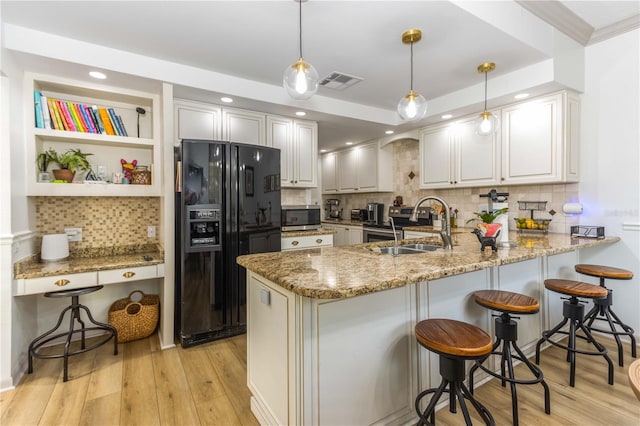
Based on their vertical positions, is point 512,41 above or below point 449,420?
above

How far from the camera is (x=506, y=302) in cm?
176

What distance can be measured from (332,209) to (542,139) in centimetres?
382

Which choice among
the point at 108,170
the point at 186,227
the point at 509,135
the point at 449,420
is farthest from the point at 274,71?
the point at 449,420

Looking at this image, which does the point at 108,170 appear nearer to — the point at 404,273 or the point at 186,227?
the point at 186,227

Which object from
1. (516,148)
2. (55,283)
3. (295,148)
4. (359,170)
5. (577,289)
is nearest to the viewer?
(577,289)

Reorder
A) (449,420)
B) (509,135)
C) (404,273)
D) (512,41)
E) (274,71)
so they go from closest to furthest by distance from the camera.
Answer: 1. (404,273)
2. (449,420)
3. (512,41)
4. (274,71)
5. (509,135)

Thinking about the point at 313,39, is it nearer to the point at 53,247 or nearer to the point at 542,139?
the point at 542,139

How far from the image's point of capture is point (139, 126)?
3014mm

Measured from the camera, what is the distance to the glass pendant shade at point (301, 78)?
5.78ft

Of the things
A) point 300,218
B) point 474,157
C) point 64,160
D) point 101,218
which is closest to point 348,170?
point 300,218

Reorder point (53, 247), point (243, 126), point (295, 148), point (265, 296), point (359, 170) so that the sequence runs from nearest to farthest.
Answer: point (265, 296)
point (53, 247)
point (243, 126)
point (295, 148)
point (359, 170)

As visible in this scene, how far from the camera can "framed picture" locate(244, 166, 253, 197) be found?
9.49 feet

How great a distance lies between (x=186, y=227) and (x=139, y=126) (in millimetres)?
1241

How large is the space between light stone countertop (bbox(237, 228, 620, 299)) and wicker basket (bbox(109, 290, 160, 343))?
1679 mm
